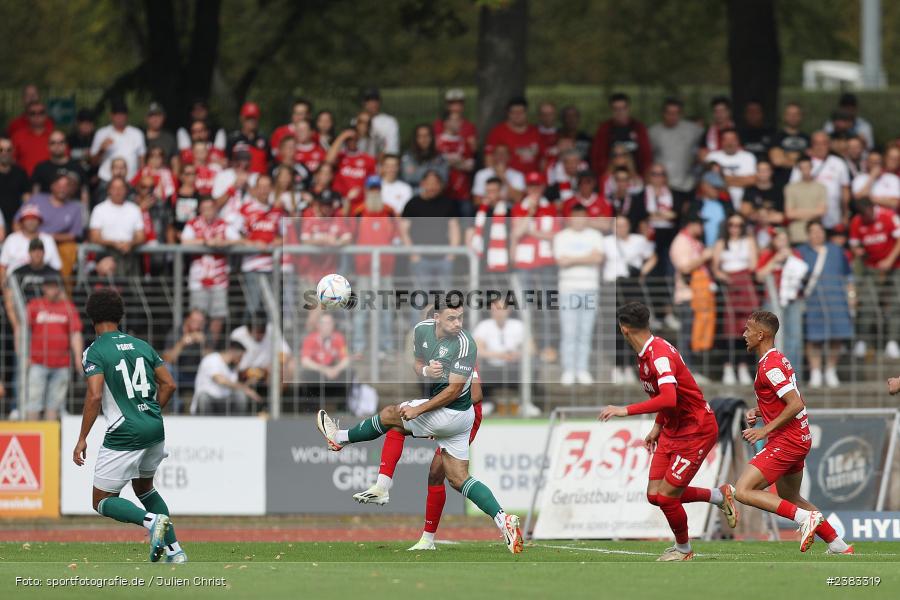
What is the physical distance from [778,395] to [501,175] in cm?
906

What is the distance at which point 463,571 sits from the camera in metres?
11.5

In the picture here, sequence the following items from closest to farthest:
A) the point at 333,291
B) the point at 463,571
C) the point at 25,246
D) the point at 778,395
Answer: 1. the point at 463,571
2. the point at 778,395
3. the point at 333,291
4. the point at 25,246

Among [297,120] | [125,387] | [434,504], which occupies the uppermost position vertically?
[297,120]

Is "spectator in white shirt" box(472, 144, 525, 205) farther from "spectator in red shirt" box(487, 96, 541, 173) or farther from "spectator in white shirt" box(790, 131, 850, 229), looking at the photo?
"spectator in white shirt" box(790, 131, 850, 229)

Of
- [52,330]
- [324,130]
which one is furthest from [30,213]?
[324,130]

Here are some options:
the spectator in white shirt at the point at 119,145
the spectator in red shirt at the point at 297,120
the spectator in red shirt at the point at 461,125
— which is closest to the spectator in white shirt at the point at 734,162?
the spectator in red shirt at the point at 461,125

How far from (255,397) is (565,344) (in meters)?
3.92

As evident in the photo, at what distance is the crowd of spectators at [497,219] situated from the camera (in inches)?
767

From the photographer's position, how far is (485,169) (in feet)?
70.8

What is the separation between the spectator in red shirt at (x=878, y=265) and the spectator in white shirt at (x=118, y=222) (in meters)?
9.26

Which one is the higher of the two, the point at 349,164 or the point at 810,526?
the point at 349,164

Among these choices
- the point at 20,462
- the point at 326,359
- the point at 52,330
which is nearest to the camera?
the point at 52,330

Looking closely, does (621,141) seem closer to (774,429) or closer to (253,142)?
(253,142)

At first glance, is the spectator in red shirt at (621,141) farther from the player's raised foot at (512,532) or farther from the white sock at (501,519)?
the player's raised foot at (512,532)
